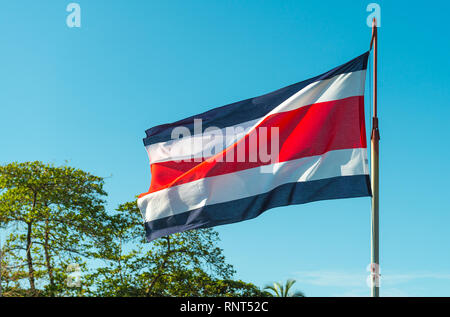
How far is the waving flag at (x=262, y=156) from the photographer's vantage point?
769cm

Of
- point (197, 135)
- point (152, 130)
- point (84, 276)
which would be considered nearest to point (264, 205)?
point (197, 135)

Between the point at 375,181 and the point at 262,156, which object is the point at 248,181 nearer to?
the point at 262,156

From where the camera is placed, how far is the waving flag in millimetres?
7691

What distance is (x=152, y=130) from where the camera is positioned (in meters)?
9.07

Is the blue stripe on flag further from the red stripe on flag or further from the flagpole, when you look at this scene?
the flagpole

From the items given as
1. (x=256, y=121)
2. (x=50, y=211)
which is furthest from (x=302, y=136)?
(x=50, y=211)

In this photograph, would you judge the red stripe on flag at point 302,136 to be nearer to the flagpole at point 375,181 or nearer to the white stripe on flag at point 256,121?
the white stripe on flag at point 256,121

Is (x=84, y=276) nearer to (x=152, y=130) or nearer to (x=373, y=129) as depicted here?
(x=152, y=130)

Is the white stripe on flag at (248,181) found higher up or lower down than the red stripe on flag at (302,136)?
lower down

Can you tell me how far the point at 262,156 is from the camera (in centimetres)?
823

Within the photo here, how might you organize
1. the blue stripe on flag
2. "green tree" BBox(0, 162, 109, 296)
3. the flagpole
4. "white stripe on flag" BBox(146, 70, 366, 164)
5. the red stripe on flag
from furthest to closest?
"green tree" BBox(0, 162, 109, 296)
the blue stripe on flag
"white stripe on flag" BBox(146, 70, 366, 164)
the red stripe on flag
the flagpole

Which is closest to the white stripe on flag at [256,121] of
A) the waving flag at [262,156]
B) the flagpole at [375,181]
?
the waving flag at [262,156]

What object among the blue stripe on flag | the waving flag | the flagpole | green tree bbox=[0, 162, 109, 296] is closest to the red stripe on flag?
the waving flag

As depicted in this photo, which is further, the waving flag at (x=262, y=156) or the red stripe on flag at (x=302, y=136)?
the red stripe on flag at (x=302, y=136)
